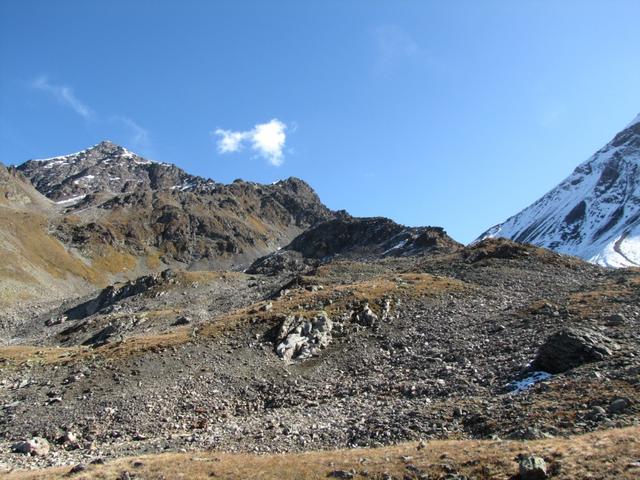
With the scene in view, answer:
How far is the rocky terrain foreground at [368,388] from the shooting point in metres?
21.0

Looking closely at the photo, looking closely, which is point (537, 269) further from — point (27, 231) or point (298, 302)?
point (27, 231)

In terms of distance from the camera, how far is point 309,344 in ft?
146

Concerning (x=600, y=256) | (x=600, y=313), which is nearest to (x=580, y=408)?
(x=600, y=313)

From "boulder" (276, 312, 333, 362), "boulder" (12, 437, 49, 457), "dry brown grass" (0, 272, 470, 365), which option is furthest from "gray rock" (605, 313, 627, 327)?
"boulder" (12, 437, 49, 457)

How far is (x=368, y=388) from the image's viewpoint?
34.3 metres

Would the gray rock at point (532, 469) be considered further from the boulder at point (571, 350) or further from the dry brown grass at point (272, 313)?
the dry brown grass at point (272, 313)

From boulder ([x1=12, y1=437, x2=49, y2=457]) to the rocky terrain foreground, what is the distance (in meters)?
0.07

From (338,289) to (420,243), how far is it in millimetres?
68420

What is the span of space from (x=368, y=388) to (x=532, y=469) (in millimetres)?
17946

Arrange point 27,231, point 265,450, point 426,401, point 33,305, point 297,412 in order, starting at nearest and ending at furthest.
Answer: point 265,450 → point 426,401 → point 297,412 → point 33,305 → point 27,231

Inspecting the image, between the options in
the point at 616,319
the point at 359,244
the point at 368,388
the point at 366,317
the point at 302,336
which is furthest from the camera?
the point at 359,244

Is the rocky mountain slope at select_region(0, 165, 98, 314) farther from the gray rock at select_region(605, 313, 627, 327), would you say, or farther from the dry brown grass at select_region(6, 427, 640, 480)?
the gray rock at select_region(605, 313, 627, 327)

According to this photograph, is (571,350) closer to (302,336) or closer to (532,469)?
(532,469)

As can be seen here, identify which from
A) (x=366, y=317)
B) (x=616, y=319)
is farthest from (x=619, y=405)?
(x=366, y=317)
